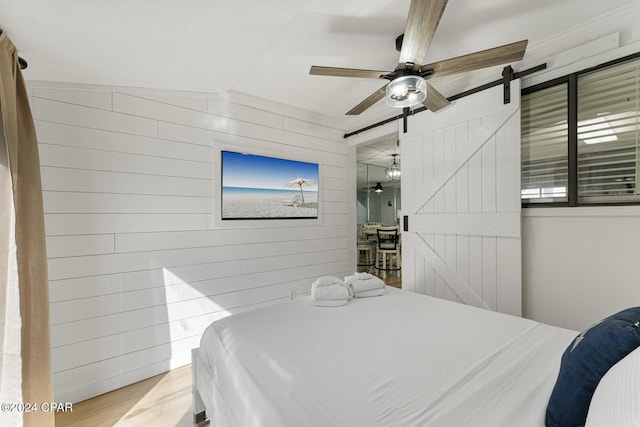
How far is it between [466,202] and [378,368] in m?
1.84

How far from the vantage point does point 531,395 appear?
97 centimetres

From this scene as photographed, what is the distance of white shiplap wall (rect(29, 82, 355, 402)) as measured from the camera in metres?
1.96

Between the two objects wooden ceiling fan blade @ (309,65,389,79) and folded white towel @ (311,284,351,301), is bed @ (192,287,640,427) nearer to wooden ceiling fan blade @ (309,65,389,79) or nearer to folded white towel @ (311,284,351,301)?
folded white towel @ (311,284,351,301)

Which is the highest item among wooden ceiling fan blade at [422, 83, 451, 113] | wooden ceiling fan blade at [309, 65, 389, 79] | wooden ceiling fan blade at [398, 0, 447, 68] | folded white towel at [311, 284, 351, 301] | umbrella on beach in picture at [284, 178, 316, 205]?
wooden ceiling fan blade at [398, 0, 447, 68]

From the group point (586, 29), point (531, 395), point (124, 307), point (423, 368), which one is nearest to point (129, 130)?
point (124, 307)

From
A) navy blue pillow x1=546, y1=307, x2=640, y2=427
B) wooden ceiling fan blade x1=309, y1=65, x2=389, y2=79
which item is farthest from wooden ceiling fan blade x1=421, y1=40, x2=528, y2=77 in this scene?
navy blue pillow x1=546, y1=307, x2=640, y2=427

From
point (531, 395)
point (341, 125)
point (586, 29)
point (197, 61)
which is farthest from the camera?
point (341, 125)

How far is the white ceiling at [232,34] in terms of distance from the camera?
4.61 ft

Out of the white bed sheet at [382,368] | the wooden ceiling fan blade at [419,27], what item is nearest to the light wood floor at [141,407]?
the white bed sheet at [382,368]

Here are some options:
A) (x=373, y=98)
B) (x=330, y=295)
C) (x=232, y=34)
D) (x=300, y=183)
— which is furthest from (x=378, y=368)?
(x=300, y=183)

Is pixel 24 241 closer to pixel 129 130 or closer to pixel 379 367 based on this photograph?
pixel 129 130

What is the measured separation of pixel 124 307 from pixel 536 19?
3558mm

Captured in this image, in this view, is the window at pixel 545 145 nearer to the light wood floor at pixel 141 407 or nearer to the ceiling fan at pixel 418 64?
the ceiling fan at pixel 418 64

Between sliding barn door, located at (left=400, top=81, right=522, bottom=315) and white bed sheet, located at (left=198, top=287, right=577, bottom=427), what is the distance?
764 mm
